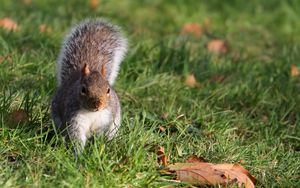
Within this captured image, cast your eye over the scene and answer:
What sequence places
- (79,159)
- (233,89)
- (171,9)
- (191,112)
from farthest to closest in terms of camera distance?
(171,9), (233,89), (191,112), (79,159)

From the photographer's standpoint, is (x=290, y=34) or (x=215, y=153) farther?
(x=290, y=34)

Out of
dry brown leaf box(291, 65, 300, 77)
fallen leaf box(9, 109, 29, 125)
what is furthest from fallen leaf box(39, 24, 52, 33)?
dry brown leaf box(291, 65, 300, 77)

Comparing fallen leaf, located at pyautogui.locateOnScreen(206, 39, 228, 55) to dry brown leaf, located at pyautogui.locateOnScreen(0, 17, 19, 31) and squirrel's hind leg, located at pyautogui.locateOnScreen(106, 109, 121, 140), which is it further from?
squirrel's hind leg, located at pyautogui.locateOnScreen(106, 109, 121, 140)

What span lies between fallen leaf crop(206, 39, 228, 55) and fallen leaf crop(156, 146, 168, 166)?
223cm

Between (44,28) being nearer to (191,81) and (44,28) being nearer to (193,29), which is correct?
(191,81)

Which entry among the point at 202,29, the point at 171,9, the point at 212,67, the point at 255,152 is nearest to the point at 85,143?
the point at 255,152

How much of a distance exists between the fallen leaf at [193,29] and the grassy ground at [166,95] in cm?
8

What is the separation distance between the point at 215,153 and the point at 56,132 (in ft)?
2.64

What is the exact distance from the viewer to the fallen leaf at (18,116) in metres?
3.59

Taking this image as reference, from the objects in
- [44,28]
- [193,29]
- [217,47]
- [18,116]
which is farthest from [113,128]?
[193,29]

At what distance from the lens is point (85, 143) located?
11.2 ft

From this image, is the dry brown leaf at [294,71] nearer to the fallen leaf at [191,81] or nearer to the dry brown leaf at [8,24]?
the fallen leaf at [191,81]

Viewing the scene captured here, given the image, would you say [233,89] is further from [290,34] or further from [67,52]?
[290,34]

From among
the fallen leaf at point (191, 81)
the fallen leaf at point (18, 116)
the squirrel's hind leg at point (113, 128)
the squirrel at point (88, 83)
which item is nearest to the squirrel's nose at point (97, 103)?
the squirrel at point (88, 83)
